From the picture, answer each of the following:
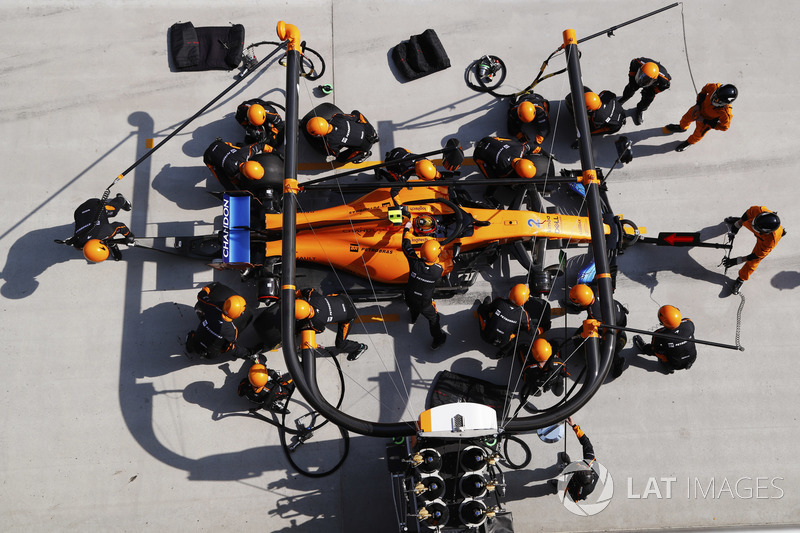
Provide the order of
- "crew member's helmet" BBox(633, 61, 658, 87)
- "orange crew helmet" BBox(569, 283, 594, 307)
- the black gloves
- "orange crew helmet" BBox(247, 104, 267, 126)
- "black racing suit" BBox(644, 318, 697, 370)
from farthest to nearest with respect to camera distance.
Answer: "crew member's helmet" BBox(633, 61, 658, 87)
the black gloves
"orange crew helmet" BBox(247, 104, 267, 126)
"black racing suit" BBox(644, 318, 697, 370)
"orange crew helmet" BBox(569, 283, 594, 307)

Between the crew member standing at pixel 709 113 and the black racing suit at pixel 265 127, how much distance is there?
6.98 m

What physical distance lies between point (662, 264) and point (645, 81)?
10.2ft

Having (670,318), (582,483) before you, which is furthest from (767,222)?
(582,483)

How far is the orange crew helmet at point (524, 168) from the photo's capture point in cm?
788

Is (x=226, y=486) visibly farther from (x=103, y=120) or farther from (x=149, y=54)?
(x=149, y=54)

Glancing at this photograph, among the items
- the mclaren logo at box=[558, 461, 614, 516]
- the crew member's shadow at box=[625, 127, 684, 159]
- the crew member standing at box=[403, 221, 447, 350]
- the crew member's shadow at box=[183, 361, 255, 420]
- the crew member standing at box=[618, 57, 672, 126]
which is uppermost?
the crew member standing at box=[618, 57, 672, 126]

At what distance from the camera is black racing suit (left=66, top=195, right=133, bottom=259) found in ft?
26.3

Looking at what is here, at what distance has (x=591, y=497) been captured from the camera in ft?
25.8

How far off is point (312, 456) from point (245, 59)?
7.16 m

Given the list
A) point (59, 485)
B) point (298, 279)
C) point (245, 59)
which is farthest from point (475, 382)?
point (245, 59)

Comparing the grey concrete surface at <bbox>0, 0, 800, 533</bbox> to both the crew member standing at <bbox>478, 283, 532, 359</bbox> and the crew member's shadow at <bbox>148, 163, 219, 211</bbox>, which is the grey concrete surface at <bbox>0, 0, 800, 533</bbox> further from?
the crew member standing at <bbox>478, 283, 532, 359</bbox>

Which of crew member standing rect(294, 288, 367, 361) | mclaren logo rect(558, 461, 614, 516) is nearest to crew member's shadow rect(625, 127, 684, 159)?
mclaren logo rect(558, 461, 614, 516)

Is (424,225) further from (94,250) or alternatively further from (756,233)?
(756,233)

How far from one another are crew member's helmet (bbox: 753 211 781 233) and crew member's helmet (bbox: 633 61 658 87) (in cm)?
277
